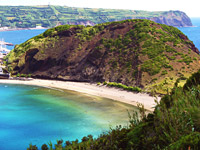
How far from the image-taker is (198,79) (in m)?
22.1

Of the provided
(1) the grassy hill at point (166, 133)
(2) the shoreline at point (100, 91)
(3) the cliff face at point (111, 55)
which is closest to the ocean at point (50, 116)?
(2) the shoreline at point (100, 91)

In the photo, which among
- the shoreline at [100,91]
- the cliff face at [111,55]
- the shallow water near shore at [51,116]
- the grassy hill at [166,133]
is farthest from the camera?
the cliff face at [111,55]

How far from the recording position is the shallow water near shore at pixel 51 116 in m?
36.9

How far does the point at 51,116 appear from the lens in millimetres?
46438

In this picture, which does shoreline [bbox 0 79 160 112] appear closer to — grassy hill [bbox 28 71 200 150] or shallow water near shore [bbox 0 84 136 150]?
shallow water near shore [bbox 0 84 136 150]

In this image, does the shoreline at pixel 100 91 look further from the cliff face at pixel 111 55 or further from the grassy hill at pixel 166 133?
the grassy hill at pixel 166 133

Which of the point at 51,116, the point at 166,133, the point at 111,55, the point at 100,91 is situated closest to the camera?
the point at 166,133

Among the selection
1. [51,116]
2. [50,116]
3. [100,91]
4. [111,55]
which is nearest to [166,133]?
[51,116]

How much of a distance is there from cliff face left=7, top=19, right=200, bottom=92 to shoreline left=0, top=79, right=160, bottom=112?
4092 mm

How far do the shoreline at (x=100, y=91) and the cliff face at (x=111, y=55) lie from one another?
13.4ft

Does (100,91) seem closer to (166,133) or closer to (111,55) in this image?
(111,55)

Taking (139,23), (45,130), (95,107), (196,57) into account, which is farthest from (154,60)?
(45,130)

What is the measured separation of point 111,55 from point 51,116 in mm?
34917

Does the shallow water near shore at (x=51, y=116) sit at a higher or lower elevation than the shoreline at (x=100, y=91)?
lower
